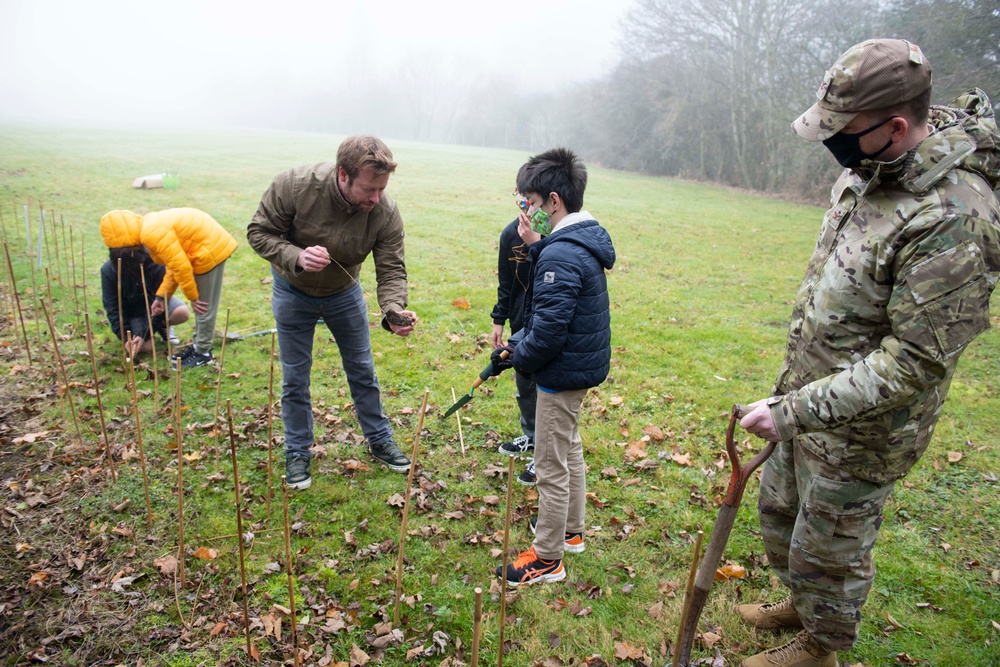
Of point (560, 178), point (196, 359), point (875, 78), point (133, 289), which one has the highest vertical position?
point (875, 78)

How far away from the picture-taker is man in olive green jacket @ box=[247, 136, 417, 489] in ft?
10.8

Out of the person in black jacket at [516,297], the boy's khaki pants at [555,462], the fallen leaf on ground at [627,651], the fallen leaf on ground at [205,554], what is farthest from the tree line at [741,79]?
the fallen leaf on ground at [205,554]

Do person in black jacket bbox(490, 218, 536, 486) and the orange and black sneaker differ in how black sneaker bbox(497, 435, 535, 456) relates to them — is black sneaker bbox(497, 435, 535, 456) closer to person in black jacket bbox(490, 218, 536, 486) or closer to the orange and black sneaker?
person in black jacket bbox(490, 218, 536, 486)

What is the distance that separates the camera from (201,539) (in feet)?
11.2

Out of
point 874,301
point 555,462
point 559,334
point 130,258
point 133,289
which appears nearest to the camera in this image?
point 874,301

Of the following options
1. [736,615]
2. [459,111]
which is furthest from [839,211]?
[459,111]

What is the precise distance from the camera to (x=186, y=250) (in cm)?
536

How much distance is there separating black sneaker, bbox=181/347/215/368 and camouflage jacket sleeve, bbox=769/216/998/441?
550 centimetres

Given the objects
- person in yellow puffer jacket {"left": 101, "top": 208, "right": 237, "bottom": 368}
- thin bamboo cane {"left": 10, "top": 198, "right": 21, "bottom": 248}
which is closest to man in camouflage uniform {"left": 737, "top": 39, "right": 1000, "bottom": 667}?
person in yellow puffer jacket {"left": 101, "top": 208, "right": 237, "bottom": 368}

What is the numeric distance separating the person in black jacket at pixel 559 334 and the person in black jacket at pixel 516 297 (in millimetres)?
606

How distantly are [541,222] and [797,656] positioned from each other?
233 cm

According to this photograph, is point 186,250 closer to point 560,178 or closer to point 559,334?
point 560,178

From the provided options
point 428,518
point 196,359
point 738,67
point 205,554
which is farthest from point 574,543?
point 738,67

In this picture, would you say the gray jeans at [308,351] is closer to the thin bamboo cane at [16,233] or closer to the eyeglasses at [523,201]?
the eyeglasses at [523,201]
